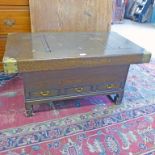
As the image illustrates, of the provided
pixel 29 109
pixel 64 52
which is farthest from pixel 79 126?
pixel 64 52

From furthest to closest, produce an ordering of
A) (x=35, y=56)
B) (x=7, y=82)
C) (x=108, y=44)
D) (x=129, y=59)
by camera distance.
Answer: (x=7, y=82), (x=108, y=44), (x=129, y=59), (x=35, y=56)

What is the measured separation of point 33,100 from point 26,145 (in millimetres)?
284

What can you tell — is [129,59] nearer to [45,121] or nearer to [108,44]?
[108,44]

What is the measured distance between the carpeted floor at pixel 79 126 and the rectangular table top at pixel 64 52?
398 millimetres

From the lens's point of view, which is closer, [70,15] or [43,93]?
[43,93]

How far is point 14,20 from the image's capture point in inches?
61.2

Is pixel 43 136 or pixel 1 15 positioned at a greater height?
pixel 1 15

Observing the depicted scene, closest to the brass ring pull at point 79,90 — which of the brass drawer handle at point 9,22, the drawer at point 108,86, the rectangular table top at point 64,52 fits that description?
the drawer at point 108,86

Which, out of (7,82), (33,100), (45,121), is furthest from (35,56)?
(7,82)

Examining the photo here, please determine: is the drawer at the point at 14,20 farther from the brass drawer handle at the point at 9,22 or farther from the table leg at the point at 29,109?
the table leg at the point at 29,109

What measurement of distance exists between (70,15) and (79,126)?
0.96 meters

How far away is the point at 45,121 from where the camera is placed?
129cm

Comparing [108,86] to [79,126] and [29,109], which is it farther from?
[29,109]

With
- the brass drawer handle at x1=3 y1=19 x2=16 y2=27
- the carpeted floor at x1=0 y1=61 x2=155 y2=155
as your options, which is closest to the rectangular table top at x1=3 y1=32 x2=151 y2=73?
the brass drawer handle at x1=3 y1=19 x2=16 y2=27
